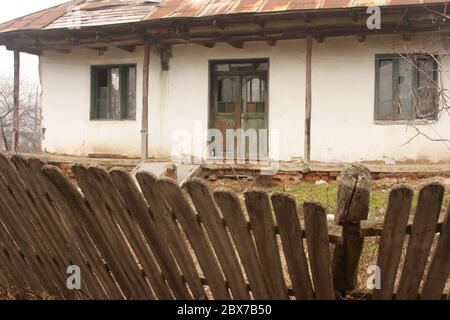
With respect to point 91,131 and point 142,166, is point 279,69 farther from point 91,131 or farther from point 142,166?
point 91,131

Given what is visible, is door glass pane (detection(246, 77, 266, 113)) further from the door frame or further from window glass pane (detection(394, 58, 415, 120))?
window glass pane (detection(394, 58, 415, 120))

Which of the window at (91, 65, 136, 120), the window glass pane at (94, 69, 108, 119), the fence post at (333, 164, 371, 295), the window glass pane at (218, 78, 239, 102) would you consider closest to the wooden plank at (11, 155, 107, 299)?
the fence post at (333, 164, 371, 295)

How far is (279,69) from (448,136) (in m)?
4.15

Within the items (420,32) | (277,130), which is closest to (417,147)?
(420,32)

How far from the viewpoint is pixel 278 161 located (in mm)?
10844

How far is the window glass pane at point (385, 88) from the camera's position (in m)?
10.4

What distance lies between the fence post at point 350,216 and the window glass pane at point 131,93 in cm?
1036

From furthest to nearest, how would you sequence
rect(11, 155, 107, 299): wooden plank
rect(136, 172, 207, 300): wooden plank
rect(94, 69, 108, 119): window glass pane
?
1. rect(94, 69, 108, 119): window glass pane
2. rect(11, 155, 107, 299): wooden plank
3. rect(136, 172, 207, 300): wooden plank

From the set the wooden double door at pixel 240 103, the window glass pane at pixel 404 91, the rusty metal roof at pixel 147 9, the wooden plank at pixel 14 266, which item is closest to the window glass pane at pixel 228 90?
the wooden double door at pixel 240 103

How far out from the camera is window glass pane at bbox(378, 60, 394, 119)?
10.4m

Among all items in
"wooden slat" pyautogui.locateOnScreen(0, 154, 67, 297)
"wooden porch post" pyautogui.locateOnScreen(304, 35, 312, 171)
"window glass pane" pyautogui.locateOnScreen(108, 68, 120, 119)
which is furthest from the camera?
"window glass pane" pyautogui.locateOnScreen(108, 68, 120, 119)

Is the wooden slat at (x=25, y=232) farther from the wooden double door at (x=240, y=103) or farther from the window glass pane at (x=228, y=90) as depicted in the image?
the window glass pane at (x=228, y=90)

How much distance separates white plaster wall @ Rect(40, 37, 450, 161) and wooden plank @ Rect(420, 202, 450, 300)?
8.24 m

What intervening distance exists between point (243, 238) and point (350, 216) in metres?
0.60
